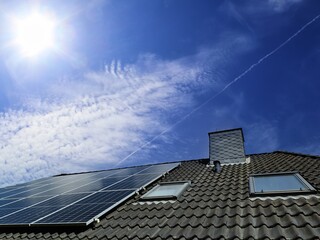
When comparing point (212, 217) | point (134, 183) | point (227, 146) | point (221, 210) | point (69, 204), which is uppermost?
point (227, 146)

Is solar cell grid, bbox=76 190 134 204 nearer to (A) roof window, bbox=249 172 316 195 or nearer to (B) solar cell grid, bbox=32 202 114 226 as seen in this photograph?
(B) solar cell grid, bbox=32 202 114 226

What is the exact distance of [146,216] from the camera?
22.8 ft

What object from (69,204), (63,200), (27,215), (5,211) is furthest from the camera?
(5,211)

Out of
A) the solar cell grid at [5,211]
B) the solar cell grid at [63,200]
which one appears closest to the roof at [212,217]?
the solar cell grid at [5,211]

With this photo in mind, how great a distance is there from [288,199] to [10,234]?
6.97 m

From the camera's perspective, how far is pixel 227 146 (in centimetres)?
1305

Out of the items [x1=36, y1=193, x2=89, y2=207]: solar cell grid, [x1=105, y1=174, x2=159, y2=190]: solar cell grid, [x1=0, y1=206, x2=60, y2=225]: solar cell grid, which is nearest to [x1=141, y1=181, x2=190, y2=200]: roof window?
[x1=105, y1=174, x2=159, y2=190]: solar cell grid

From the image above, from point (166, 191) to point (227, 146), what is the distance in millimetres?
5329

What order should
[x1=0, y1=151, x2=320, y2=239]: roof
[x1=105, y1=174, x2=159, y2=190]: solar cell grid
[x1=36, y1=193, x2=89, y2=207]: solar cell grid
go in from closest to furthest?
[x1=0, y1=151, x2=320, y2=239]: roof → [x1=36, y1=193, x2=89, y2=207]: solar cell grid → [x1=105, y1=174, x2=159, y2=190]: solar cell grid

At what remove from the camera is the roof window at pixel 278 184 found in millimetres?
6836

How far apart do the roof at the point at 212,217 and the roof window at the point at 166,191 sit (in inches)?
7.4

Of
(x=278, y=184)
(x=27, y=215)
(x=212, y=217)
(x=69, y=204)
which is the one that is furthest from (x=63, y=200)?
(x=278, y=184)

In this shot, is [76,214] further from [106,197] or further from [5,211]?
[5,211]

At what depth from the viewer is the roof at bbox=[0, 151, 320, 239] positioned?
5277mm
